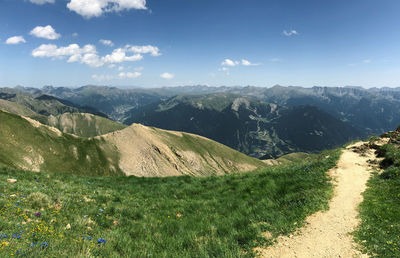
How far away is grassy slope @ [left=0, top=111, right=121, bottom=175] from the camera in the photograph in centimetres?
9362

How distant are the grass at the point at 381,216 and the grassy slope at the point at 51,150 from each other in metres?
109

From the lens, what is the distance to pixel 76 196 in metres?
12.4

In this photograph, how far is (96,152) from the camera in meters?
129

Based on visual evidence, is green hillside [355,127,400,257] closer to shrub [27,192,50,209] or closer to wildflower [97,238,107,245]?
wildflower [97,238,107,245]

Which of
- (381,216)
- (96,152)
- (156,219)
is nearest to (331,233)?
(381,216)

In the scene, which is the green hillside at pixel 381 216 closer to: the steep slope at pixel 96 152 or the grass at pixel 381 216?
the grass at pixel 381 216

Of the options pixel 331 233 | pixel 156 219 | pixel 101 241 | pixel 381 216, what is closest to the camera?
pixel 101 241

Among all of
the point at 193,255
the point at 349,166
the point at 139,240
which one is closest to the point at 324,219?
the point at 193,255

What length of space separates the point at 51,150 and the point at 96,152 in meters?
24.4

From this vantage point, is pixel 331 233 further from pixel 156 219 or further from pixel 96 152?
pixel 96 152

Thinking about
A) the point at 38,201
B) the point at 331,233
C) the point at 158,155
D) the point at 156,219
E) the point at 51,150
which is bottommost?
the point at 158,155

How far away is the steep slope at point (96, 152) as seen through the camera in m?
96.4

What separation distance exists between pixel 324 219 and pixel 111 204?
12.0 meters

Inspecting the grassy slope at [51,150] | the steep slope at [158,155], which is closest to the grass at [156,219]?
the grassy slope at [51,150]
